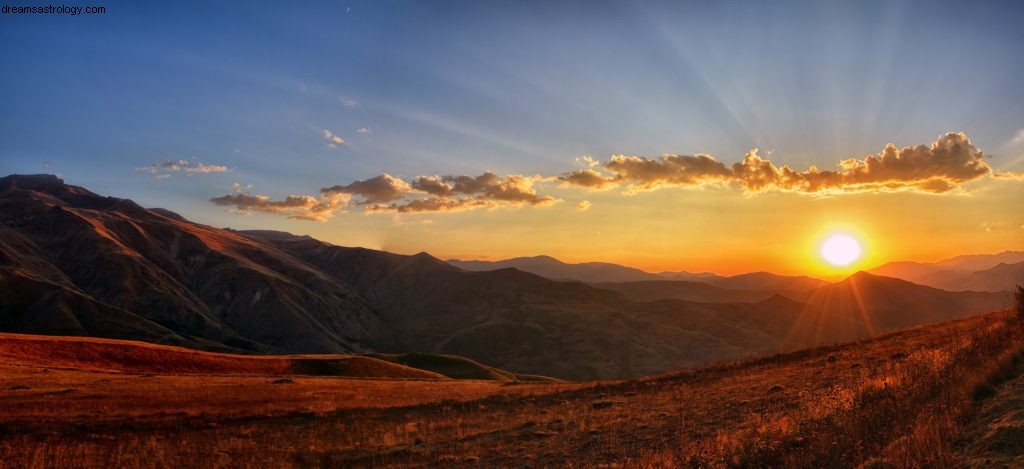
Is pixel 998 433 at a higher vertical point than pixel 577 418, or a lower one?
higher

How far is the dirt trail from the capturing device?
7.72 m

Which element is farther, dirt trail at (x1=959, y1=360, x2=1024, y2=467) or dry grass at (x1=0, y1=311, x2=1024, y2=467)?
dry grass at (x1=0, y1=311, x2=1024, y2=467)

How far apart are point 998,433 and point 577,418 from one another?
614 inches

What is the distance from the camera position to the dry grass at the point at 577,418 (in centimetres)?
1138

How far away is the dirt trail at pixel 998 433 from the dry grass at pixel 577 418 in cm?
29

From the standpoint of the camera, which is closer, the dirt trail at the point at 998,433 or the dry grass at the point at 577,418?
the dirt trail at the point at 998,433

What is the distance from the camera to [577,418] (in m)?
22.6

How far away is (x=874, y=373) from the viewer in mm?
19094

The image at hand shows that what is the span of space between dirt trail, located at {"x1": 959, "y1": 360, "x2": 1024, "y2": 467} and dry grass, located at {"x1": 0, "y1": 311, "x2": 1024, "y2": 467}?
29cm

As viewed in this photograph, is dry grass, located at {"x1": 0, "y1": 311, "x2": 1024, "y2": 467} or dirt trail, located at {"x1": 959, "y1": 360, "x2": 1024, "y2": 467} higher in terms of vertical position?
dirt trail, located at {"x1": 959, "y1": 360, "x2": 1024, "y2": 467}

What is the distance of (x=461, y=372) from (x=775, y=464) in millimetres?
109056

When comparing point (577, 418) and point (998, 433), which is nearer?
point (998, 433)

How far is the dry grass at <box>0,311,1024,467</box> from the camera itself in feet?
37.3

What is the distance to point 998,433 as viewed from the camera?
854cm
